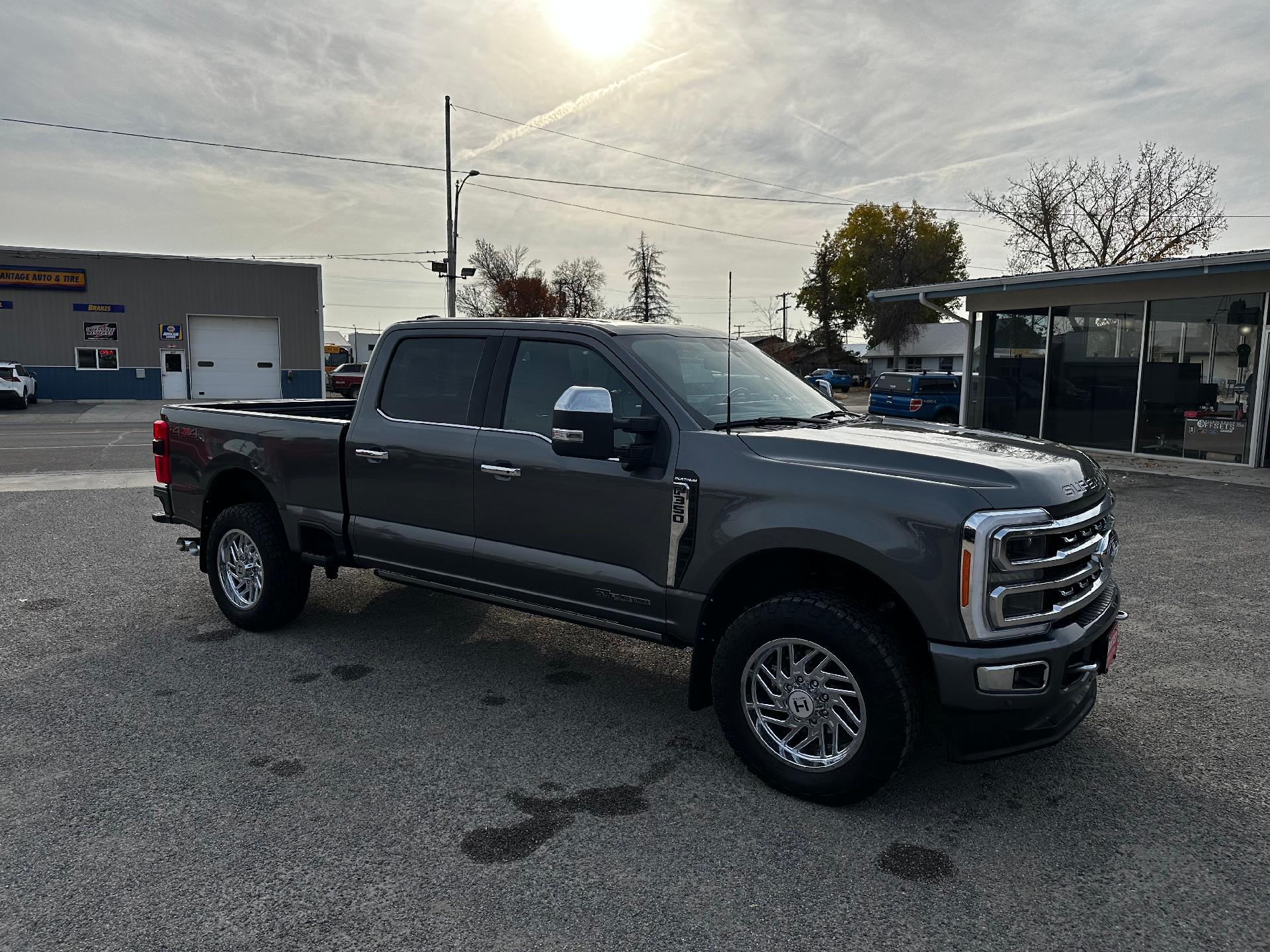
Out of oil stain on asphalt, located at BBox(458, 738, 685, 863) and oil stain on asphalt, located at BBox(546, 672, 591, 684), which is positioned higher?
oil stain on asphalt, located at BBox(546, 672, 591, 684)

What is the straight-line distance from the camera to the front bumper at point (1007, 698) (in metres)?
3.14

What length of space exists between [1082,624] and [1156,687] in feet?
5.82

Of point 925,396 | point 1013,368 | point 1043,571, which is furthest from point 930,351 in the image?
point 1043,571

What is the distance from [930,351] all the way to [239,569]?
7223 cm

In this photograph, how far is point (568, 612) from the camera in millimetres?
4238

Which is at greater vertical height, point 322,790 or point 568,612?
point 568,612

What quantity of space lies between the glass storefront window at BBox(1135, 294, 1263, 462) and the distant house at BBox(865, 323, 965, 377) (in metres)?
53.5

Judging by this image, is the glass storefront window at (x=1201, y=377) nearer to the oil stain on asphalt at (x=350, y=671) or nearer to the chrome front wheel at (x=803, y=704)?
the chrome front wheel at (x=803, y=704)

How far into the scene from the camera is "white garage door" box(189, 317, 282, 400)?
1332 inches

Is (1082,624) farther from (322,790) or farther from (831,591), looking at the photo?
(322,790)

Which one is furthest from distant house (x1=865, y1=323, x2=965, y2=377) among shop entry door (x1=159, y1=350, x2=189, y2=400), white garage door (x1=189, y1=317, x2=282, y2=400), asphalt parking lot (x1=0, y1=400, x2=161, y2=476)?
asphalt parking lot (x1=0, y1=400, x2=161, y2=476)

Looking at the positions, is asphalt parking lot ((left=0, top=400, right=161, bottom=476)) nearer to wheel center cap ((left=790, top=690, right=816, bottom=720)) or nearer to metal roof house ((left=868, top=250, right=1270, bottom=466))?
wheel center cap ((left=790, top=690, right=816, bottom=720))

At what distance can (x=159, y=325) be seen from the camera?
33.1 m

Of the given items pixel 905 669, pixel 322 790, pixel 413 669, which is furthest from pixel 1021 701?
pixel 413 669
